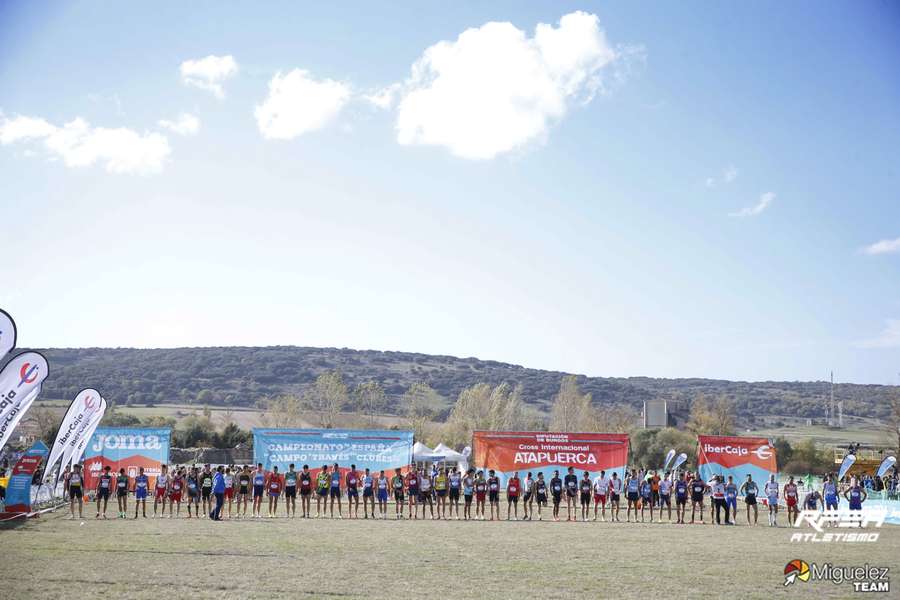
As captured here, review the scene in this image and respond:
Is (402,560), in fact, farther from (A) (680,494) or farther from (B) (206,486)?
(A) (680,494)

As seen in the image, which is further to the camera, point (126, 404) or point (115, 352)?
point (115, 352)

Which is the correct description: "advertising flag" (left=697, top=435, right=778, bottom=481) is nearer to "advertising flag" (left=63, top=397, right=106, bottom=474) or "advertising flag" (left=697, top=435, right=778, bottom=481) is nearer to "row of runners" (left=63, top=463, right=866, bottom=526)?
"row of runners" (left=63, top=463, right=866, bottom=526)

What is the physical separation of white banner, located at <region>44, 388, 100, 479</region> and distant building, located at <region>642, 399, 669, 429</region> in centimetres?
6938

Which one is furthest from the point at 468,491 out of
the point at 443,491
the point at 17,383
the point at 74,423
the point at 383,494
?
the point at 17,383

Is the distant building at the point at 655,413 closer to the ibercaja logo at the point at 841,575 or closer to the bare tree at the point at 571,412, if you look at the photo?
the bare tree at the point at 571,412

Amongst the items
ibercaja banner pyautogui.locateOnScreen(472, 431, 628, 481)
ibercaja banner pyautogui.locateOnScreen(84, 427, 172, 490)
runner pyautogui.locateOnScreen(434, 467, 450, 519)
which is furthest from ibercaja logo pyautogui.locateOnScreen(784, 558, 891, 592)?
ibercaja banner pyautogui.locateOnScreen(84, 427, 172, 490)

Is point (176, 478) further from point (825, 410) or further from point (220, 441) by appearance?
point (825, 410)

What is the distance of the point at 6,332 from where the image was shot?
17172 millimetres

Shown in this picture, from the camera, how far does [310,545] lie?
16922 millimetres

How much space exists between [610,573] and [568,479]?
12.4 m

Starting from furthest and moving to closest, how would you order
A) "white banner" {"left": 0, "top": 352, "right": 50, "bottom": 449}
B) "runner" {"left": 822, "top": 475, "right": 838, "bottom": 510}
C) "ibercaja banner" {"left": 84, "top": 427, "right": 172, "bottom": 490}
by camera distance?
"ibercaja banner" {"left": 84, "top": 427, "right": 172, "bottom": 490} → "runner" {"left": 822, "top": 475, "right": 838, "bottom": 510} → "white banner" {"left": 0, "top": 352, "right": 50, "bottom": 449}

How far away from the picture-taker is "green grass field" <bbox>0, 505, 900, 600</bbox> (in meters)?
11.6

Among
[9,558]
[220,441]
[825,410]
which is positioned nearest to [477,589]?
[9,558]

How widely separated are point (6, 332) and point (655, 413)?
7978 centimetres
